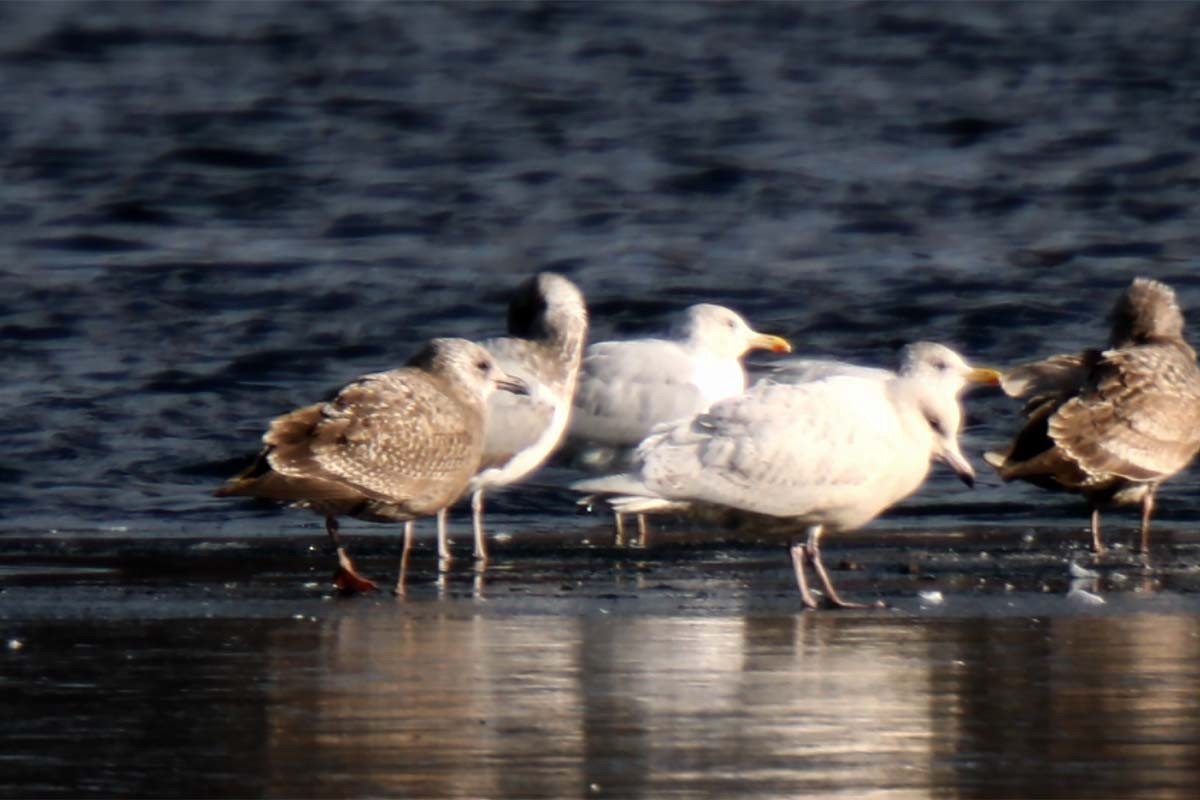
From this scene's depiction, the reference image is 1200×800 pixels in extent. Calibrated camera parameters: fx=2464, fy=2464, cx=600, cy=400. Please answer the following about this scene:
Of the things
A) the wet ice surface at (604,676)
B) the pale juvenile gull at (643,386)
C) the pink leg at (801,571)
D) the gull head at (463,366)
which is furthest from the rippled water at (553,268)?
the gull head at (463,366)

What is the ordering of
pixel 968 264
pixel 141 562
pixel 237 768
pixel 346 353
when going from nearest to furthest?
pixel 237 768 < pixel 141 562 < pixel 346 353 < pixel 968 264

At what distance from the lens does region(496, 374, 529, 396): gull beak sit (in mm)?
9555

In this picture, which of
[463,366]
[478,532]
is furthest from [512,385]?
[478,532]

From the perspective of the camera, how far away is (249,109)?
2245 centimetres

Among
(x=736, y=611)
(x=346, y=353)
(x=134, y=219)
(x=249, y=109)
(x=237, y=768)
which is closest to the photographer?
(x=237, y=768)

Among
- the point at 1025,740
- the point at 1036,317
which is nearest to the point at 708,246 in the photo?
the point at 1036,317

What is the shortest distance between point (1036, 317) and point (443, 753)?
10046mm

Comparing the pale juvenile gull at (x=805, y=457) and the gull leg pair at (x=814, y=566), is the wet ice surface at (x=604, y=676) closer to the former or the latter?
the gull leg pair at (x=814, y=566)

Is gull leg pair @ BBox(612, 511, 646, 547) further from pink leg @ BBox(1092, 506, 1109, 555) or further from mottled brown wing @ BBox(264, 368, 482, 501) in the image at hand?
pink leg @ BBox(1092, 506, 1109, 555)

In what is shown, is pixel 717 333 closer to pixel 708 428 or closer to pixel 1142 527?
pixel 1142 527

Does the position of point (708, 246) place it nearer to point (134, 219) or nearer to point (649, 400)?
point (134, 219)

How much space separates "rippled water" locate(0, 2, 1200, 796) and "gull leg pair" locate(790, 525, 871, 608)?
200mm

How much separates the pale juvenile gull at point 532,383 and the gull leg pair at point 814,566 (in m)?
1.63

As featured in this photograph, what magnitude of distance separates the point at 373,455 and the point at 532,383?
5.49 feet
